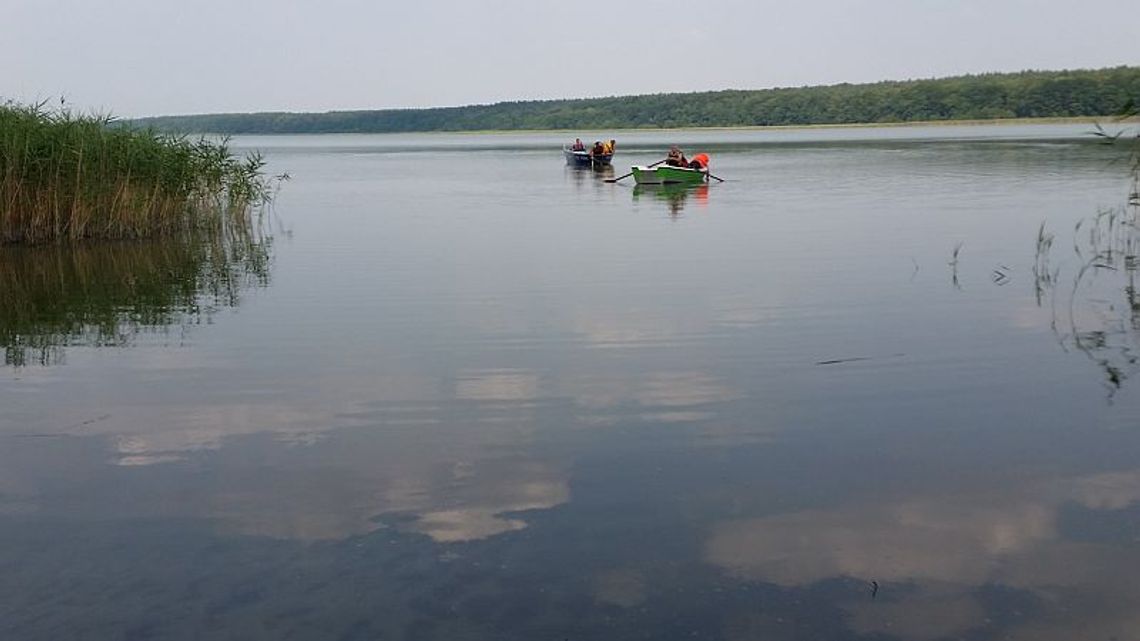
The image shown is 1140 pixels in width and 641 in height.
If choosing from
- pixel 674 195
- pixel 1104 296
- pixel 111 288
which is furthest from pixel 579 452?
pixel 674 195

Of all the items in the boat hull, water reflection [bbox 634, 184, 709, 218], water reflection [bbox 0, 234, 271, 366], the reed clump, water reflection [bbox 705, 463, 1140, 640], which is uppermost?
the reed clump

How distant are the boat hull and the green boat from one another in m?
11.9

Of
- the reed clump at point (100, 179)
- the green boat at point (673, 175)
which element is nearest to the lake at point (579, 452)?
the reed clump at point (100, 179)

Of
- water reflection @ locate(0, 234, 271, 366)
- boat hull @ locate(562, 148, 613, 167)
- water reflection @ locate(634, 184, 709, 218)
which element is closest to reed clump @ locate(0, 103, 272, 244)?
water reflection @ locate(0, 234, 271, 366)

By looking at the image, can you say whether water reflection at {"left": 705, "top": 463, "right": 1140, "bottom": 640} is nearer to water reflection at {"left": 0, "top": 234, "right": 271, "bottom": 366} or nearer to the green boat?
water reflection at {"left": 0, "top": 234, "right": 271, "bottom": 366}

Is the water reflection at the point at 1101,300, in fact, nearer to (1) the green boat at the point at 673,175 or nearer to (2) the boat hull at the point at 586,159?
(1) the green boat at the point at 673,175

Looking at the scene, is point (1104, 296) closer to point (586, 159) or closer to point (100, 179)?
point (100, 179)

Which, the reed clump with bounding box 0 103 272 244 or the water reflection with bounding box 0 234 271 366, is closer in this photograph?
the water reflection with bounding box 0 234 271 366

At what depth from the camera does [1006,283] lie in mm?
14453

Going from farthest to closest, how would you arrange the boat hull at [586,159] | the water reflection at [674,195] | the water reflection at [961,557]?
the boat hull at [586,159] → the water reflection at [674,195] → the water reflection at [961,557]

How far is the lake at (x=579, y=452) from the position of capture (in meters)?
5.14

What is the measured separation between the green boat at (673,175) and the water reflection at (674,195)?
179 mm

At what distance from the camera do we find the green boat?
36.7 metres

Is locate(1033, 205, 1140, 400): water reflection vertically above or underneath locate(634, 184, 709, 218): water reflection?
above
